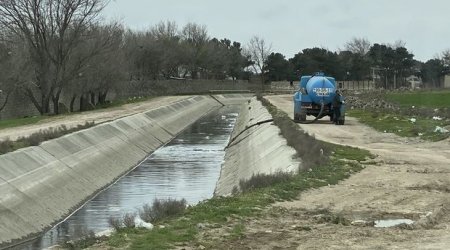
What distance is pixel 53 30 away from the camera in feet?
184

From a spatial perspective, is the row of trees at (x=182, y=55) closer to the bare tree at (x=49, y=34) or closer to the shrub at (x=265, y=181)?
the bare tree at (x=49, y=34)

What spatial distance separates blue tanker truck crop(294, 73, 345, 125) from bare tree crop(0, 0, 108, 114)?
2476 centimetres

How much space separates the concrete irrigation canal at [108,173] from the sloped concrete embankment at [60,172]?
0.09ft

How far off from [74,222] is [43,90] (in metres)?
38.3

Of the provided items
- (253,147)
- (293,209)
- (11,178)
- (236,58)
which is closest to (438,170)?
(293,209)

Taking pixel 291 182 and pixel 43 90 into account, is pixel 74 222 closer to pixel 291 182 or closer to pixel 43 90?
pixel 291 182

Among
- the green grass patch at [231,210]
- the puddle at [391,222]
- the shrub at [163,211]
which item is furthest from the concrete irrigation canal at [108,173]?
the puddle at [391,222]

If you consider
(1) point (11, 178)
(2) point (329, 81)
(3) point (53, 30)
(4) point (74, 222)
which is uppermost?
(3) point (53, 30)

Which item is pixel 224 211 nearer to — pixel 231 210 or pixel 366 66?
pixel 231 210

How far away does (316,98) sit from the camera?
39188mm

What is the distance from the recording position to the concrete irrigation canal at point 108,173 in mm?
19578

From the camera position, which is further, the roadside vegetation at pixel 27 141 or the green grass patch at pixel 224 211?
the roadside vegetation at pixel 27 141

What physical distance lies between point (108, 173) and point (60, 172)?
208 inches

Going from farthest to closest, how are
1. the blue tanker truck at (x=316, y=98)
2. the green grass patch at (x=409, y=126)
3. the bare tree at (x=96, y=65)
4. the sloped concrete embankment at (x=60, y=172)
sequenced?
the bare tree at (x=96, y=65)
the blue tanker truck at (x=316, y=98)
the green grass patch at (x=409, y=126)
the sloped concrete embankment at (x=60, y=172)
